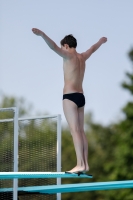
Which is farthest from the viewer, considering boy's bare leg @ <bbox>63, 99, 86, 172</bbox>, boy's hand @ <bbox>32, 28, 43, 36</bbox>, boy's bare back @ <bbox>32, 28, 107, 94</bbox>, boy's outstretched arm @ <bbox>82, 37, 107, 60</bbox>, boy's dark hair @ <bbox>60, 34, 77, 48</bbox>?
boy's outstretched arm @ <bbox>82, 37, 107, 60</bbox>

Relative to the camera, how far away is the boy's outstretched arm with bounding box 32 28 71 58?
954cm

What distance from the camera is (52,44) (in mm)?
9664

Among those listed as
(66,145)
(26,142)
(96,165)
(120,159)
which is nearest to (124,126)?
(120,159)

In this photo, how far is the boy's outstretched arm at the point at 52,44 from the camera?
9.54 m

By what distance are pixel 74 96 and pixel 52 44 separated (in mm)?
829

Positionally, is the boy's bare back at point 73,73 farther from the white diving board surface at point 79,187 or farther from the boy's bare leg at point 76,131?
the white diving board surface at point 79,187

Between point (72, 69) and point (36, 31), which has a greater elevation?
point (36, 31)

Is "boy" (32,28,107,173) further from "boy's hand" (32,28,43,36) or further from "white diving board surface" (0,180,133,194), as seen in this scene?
"white diving board surface" (0,180,133,194)

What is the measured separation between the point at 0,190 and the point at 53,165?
1112mm

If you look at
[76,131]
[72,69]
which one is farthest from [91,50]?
[76,131]

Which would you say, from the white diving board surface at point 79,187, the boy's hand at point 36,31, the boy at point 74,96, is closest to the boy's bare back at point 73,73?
the boy at point 74,96

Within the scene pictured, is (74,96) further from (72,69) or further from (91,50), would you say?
(91,50)

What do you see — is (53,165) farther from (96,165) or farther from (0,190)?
(96,165)

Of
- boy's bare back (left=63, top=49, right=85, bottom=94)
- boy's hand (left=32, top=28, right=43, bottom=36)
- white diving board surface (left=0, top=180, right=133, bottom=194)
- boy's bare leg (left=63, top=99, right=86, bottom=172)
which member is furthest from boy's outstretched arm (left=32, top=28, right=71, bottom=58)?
white diving board surface (left=0, top=180, right=133, bottom=194)
